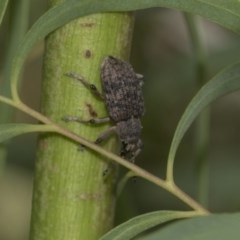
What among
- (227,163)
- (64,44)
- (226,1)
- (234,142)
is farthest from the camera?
(234,142)

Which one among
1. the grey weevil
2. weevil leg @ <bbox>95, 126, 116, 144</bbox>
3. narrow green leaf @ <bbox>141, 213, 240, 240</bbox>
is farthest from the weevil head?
narrow green leaf @ <bbox>141, 213, 240, 240</bbox>

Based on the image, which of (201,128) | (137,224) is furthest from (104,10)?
(201,128)

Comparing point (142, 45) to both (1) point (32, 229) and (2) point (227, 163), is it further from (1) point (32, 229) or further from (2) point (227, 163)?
(1) point (32, 229)

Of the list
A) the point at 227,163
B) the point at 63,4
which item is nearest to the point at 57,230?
the point at 63,4

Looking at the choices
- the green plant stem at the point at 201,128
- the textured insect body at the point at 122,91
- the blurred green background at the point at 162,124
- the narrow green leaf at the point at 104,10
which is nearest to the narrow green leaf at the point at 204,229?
the narrow green leaf at the point at 104,10

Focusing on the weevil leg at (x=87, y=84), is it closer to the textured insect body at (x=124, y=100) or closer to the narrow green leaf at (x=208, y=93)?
the textured insect body at (x=124, y=100)

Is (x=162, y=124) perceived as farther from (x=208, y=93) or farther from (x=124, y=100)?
(x=208, y=93)

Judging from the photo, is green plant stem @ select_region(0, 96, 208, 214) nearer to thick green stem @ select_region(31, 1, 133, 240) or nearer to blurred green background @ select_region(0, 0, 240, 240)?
thick green stem @ select_region(31, 1, 133, 240)
